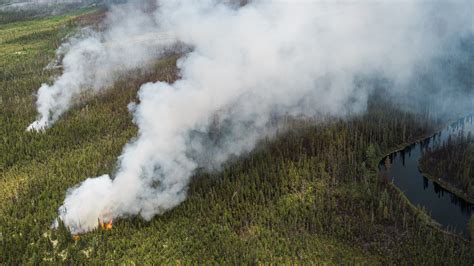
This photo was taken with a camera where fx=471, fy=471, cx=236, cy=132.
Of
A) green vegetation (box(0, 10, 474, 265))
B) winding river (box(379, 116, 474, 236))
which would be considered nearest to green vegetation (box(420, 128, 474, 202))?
winding river (box(379, 116, 474, 236))

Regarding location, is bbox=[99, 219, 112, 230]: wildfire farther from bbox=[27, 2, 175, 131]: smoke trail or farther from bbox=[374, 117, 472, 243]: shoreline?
bbox=[27, 2, 175, 131]: smoke trail

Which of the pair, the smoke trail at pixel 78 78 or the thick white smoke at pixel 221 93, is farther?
the smoke trail at pixel 78 78

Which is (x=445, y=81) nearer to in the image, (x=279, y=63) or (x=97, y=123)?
(x=279, y=63)

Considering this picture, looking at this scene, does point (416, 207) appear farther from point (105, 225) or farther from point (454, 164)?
point (105, 225)

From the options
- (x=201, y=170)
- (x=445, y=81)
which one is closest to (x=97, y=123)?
(x=201, y=170)

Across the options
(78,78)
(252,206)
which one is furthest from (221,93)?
(78,78)

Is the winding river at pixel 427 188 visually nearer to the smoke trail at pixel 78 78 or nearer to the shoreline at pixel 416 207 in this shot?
the shoreline at pixel 416 207

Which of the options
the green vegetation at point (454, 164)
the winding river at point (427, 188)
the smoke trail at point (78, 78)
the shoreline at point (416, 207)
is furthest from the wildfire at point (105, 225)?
the green vegetation at point (454, 164)
